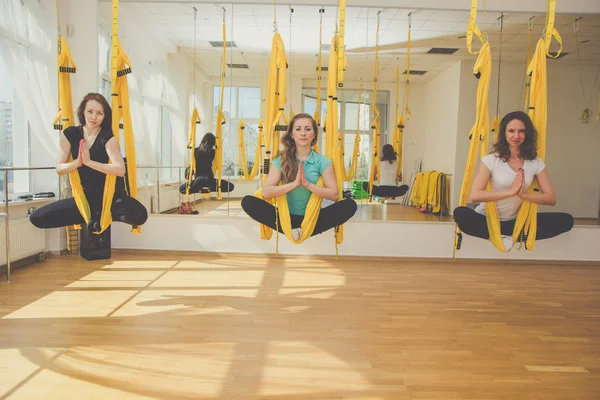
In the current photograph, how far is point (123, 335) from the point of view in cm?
258

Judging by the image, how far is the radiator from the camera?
3846 mm

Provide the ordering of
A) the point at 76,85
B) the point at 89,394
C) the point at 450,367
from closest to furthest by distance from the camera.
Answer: the point at 89,394 < the point at 450,367 < the point at 76,85

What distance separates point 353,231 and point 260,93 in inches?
75.6

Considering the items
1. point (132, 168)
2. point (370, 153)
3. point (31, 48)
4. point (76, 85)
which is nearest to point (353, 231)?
point (370, 153)

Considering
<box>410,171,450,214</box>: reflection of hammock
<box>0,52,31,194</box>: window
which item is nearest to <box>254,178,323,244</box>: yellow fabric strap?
<box>410,171,450,214</box>: reflection of hammock

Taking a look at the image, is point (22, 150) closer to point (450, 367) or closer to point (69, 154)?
point (69, 154)

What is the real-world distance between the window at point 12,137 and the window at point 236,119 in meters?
1.86

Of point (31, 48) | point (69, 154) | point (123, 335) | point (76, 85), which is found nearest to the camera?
point (123, 335)

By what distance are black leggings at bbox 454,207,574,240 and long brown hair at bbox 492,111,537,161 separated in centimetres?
42

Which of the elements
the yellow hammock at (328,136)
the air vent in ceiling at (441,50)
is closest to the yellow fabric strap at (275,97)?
the yellow hammock at (328,136)

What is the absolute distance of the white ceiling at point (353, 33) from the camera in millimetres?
4957

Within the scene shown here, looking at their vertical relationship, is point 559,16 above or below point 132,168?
above

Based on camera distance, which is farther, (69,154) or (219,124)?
(219,124)

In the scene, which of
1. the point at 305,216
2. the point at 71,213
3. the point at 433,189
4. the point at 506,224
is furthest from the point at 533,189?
the point at 71,213
